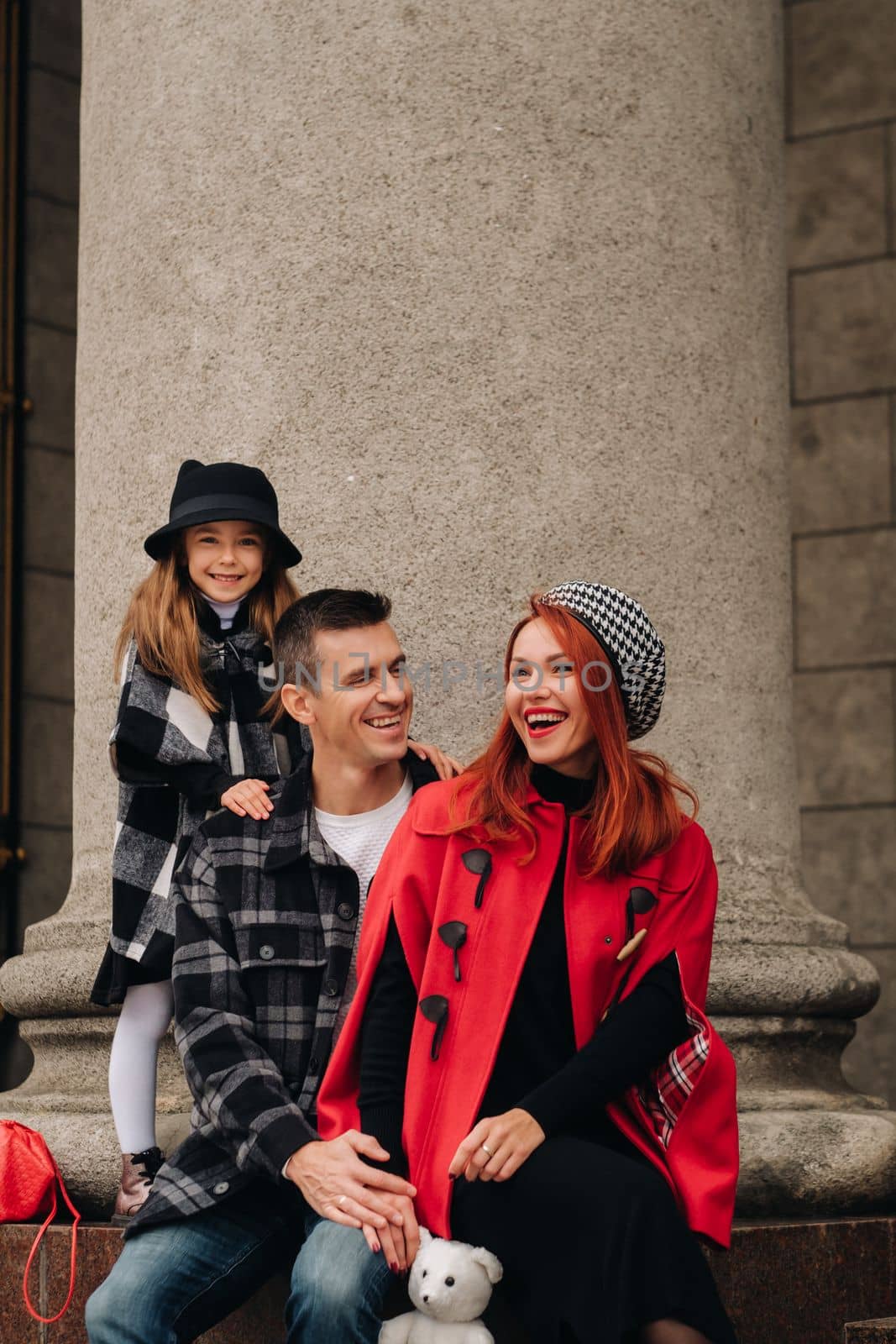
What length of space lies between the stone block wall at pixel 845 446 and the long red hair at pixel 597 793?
486 cm

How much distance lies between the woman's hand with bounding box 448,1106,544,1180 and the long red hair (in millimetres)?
541

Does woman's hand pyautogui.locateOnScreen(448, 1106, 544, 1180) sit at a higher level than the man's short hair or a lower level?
lower

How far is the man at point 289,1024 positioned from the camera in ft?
11.2

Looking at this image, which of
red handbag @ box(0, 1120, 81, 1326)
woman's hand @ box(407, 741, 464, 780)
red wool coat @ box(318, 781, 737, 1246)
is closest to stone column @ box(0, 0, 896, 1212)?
red handbag @ box(0, 1120, 81, 1326)

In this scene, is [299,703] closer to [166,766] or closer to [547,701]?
[166,766]

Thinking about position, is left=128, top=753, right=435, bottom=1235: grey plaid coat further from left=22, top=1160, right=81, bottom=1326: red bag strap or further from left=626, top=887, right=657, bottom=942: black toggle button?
left=626, top=887, right=657, bottom=942: black toggle button

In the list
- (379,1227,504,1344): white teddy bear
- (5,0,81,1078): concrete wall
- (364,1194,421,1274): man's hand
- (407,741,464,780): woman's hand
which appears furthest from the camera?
(5,0,81,1078): concrete wall

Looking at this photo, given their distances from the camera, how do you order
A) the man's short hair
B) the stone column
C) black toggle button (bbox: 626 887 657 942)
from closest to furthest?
black toggle button (bbox: 626 887 657 942) → the man's short hair → the stone column

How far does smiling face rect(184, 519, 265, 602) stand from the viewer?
4.68 meters

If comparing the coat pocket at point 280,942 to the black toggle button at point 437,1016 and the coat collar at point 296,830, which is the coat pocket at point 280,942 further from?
the black toggle button at point 437,1016

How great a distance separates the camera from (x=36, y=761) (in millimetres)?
8750

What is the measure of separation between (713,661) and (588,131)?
4.98 feet

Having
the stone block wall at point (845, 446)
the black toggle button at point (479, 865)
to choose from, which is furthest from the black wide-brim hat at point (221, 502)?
the stone block wall at point (845, 446)

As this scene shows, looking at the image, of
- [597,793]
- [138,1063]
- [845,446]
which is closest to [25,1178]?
[138,1063]
